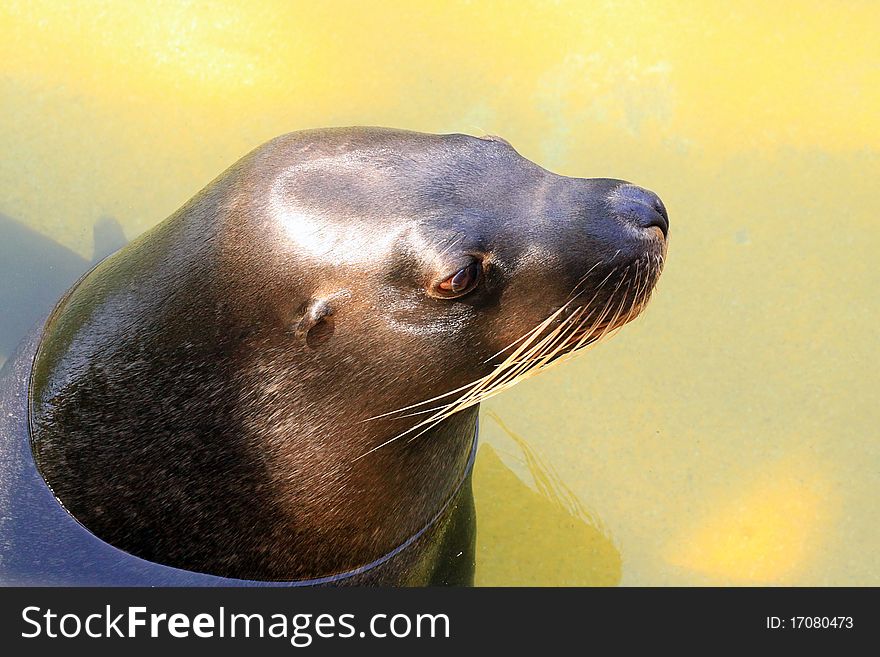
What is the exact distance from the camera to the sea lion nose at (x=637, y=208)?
4.05m

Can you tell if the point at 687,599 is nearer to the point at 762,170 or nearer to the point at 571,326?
the point at 571,326

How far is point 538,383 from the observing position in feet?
19.4

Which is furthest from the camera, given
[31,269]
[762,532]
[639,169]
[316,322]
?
[639,169]

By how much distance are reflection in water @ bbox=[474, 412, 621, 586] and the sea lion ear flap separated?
209 cm

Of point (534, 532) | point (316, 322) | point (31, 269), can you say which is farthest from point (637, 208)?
point (31, 269)

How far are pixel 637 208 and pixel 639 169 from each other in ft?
8.01

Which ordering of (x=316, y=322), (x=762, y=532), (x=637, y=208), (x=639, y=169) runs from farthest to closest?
1. (x=639, y=169)
2. (x=762, y=532)
3. (x=637, y=208)
4. (x=316, y=322)

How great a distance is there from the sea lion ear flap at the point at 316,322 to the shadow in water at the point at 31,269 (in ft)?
7.36

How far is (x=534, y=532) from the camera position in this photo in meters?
5.69

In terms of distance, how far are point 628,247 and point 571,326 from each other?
339 mm

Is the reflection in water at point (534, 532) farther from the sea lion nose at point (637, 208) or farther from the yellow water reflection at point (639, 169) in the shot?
the sea lion nose at point (637, 208)

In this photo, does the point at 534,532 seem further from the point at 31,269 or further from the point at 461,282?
the point at 31,269

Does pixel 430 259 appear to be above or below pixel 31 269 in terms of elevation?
below

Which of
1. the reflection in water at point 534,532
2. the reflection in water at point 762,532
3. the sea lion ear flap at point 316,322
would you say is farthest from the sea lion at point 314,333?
the reflection in water at point 762,532
